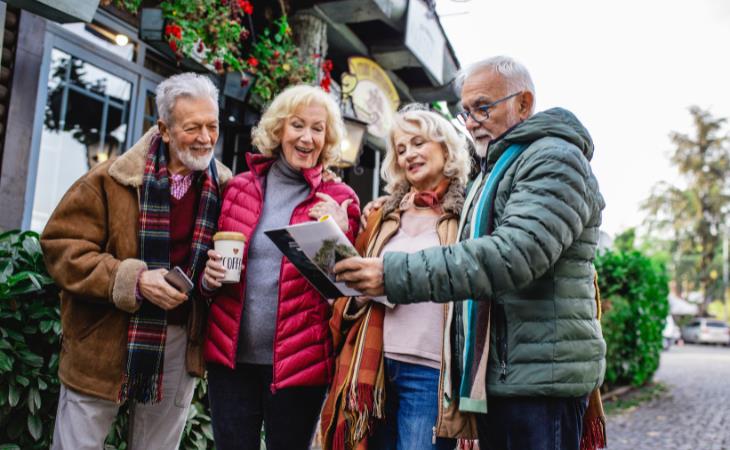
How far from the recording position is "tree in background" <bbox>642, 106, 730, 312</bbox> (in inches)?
1518

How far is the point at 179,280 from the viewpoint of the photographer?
2096 millimetres

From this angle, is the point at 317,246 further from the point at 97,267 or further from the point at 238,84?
the point at 238,84

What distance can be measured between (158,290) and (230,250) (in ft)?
0.95

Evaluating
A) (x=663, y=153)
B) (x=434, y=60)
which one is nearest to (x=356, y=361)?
(x=434, y=60)

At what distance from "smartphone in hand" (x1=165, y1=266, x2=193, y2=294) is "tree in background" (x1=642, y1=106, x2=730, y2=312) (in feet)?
141

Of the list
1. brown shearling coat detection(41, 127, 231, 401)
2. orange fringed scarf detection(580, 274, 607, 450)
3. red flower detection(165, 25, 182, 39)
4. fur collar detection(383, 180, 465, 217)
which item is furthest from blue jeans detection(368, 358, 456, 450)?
red flower detection(165, 25, 182, 39)

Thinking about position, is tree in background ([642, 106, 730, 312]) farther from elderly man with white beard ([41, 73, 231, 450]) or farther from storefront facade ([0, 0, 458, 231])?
elderly man with white beard ([41, 73, 231, 450])

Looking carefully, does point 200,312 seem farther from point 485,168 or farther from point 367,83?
point 367,83

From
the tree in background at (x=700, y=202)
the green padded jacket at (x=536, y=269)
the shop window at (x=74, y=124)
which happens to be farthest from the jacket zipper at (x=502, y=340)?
the tree in background at (x=700, y=202)

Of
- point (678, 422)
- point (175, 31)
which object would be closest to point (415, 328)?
point (175, 31)

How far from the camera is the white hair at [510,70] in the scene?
73.3 inches

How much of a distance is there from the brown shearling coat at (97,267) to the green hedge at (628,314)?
23.5 ft

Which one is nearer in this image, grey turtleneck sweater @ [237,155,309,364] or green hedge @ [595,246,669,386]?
grey turtleneck sweater @ [237,155,309,364]

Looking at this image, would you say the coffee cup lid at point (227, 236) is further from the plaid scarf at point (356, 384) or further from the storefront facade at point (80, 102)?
the storefront facade at point (80, 102)
